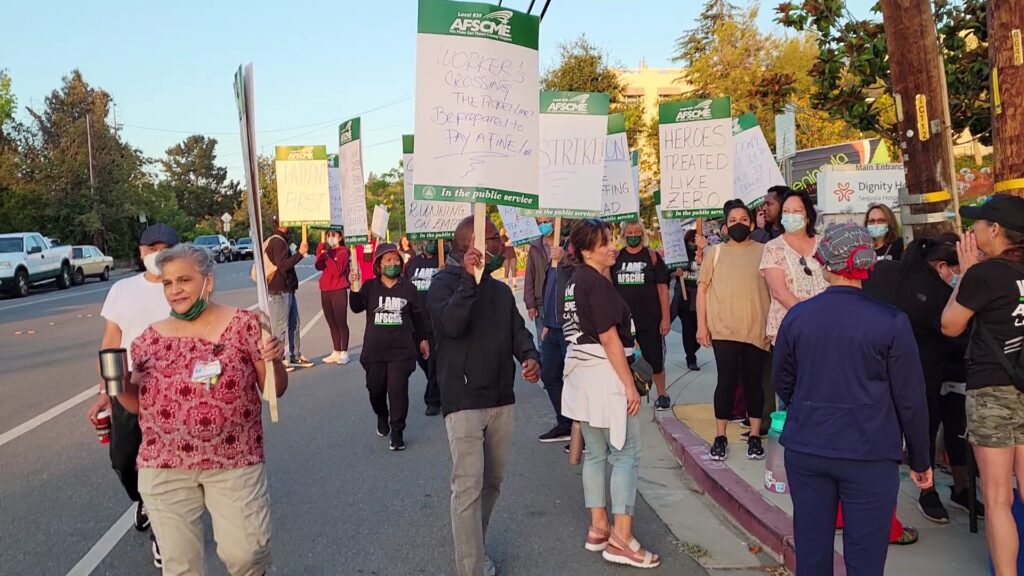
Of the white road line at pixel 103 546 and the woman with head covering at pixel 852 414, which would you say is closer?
the woman with head covering at pixel 852 414

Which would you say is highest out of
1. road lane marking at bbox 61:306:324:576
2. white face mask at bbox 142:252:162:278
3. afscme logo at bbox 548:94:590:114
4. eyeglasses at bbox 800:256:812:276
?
afscme logo at bbox 548:94:590:114

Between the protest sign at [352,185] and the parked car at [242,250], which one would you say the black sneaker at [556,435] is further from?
the parked car at [242,250]

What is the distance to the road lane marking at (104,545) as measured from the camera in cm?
470

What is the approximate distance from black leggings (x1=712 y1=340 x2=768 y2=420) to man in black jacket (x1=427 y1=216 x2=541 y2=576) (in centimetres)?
239

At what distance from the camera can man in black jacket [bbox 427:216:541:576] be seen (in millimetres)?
4176

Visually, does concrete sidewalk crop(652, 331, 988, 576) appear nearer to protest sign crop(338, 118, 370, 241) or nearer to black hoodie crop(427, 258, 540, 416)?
black hoodie crop(427, 258, 540, 416)

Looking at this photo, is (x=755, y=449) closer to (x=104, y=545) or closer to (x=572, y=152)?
(x=572, y=152)

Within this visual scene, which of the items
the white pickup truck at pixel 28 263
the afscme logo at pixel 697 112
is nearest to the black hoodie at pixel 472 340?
the afscme logo at pixel 697 112

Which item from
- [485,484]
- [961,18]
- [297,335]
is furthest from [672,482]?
[297,335]

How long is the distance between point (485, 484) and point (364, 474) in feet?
7.79

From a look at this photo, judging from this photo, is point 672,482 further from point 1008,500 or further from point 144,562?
point 144,562

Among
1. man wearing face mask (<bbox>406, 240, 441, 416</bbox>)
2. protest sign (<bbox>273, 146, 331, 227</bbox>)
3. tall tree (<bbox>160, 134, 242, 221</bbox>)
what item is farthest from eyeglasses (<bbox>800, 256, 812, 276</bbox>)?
tall tree (<bbox>160, 134, 242, 221</bbox>)

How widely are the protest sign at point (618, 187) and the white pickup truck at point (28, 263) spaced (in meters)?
24.1

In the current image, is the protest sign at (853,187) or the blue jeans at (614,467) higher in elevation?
the protest sign at (853,187)
